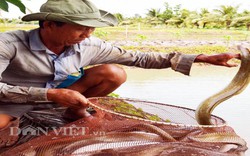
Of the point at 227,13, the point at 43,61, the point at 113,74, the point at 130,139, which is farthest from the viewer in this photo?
the point at 227,13

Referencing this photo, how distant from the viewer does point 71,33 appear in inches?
90.8

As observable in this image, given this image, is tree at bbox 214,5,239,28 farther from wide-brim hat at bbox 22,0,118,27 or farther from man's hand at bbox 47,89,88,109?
man's hand at bbox 47,89,88,109

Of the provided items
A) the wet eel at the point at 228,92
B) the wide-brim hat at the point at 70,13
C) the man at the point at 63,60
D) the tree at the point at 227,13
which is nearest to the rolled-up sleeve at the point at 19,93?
the man at the point at 63,60

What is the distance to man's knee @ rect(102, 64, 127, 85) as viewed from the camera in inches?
103

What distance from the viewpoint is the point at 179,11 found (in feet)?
93.0

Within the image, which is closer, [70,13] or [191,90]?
[70,13]

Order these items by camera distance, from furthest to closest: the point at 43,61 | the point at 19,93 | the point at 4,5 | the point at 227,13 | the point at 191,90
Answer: the point at 227,13
the point at 191,90
the point at 43,61
the point at 19,93
the point at 4,5

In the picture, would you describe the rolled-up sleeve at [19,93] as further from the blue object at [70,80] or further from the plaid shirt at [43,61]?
the blue object at [70,80]

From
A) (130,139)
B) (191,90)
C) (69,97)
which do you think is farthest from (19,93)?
(191,90)

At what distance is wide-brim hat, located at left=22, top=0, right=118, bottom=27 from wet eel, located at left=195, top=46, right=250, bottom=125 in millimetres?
602

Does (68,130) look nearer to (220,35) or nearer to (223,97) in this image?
(223,97)

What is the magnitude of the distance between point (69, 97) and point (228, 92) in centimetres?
79

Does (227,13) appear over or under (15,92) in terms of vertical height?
under

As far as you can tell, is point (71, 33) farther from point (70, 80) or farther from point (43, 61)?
point (70, 80)
